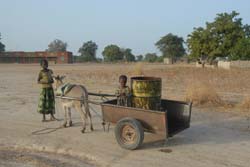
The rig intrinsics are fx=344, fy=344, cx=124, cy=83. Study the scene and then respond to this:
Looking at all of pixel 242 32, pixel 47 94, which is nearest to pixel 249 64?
pixel 242 32

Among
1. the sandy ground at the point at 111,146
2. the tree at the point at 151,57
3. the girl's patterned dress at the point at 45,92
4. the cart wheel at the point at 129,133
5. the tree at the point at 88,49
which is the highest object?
the tree at the point at 88,49

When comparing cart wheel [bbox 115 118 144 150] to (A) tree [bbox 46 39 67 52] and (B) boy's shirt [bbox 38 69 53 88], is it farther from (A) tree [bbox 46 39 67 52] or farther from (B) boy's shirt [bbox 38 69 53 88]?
(A) tree [bbox 46 39 67 52]

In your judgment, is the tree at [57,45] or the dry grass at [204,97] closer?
the dry grass at [204,97]

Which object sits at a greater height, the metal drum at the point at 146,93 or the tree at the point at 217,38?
the tree at the point at 217,38

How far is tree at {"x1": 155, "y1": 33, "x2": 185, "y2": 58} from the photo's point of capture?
4247 inches

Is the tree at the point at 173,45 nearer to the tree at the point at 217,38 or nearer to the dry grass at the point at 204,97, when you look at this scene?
the tree at the point at 217,38

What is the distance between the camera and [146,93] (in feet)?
26.0

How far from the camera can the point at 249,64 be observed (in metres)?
48.7

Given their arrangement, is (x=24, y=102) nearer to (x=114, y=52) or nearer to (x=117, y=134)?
(x=117, y=134)

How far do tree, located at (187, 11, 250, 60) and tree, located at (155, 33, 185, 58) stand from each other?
5802 cm

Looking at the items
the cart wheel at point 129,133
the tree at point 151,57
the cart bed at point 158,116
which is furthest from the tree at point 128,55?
the cart wheel at point 129,133

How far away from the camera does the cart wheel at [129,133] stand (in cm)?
709

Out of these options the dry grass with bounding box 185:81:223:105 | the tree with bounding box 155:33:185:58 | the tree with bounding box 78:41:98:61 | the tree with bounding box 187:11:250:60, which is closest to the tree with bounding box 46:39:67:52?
the tree with bounding box 78:41:98:61

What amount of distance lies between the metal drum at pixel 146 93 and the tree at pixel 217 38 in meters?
41.2
